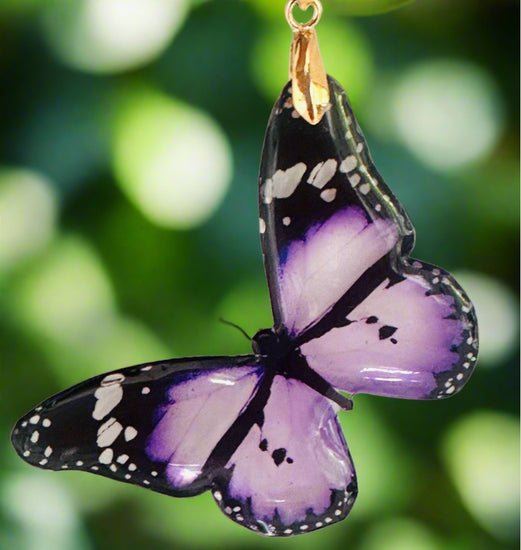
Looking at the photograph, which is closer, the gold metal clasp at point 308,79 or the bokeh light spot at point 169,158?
the gold metal clasp at point 308,79

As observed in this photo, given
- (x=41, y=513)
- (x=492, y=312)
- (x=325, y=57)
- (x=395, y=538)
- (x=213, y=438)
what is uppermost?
(x=325, y=57)

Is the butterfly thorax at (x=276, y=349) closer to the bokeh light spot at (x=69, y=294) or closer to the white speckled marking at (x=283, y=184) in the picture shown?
the white speckled marking at (x=283, y=184)

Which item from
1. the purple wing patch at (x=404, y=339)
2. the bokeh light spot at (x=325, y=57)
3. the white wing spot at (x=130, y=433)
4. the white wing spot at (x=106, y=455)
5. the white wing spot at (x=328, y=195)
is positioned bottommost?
the white wing spot at (x=106, y=455)

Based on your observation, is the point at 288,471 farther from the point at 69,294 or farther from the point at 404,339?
the point at 69,294

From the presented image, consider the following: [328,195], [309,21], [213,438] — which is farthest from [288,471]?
[309,21]

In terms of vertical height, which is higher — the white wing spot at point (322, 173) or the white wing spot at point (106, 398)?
the white wing spot at point (322, 173)

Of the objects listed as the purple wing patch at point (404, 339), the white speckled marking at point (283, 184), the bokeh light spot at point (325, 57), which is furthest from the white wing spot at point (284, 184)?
the bokeh light spot at point (325, 57)
